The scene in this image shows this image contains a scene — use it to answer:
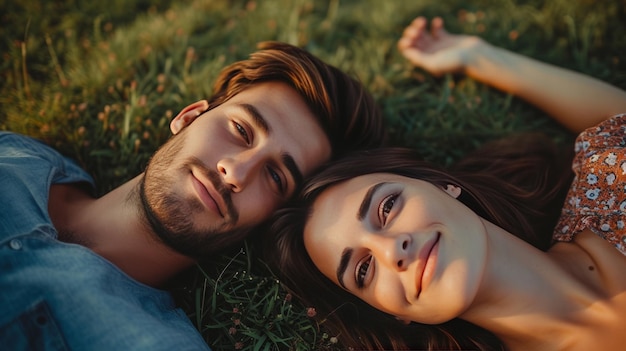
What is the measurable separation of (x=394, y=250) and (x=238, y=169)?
1090 mm

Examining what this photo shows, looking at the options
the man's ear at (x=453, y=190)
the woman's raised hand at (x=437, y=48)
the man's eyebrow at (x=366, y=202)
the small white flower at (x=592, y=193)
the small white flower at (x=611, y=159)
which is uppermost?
the woman's raised hand at (x=437, y=48)

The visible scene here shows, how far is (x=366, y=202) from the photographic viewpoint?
3.02 metres

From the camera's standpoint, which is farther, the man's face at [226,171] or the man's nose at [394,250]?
the man's face at [226,171]

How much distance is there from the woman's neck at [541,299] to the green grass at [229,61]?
3.79 feet

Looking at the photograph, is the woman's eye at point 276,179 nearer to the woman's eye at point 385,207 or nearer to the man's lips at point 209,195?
the man's lips at point 209,195

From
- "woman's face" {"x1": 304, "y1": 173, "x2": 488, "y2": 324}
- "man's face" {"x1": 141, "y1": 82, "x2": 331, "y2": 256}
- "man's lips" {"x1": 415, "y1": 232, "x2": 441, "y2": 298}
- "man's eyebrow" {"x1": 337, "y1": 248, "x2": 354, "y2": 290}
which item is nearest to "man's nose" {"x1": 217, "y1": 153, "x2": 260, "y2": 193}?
"man's face" {"x1": 141, "y1": 82, "x2": 331, "y2": 256}

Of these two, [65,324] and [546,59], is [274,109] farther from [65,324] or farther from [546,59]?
[546,59]

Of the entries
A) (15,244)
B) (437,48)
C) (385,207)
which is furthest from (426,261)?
(437,48)

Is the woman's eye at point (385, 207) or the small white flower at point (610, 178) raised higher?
the small white flower at point (610, 178)

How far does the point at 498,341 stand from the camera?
3408 mm

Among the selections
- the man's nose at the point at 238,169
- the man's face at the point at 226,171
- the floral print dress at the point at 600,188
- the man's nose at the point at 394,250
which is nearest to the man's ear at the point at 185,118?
the man's face at the point at 226,171

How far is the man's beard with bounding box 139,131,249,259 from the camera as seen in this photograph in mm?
3168

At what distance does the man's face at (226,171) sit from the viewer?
3.16 meters

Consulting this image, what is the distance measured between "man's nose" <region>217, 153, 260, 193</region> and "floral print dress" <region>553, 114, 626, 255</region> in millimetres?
2254
